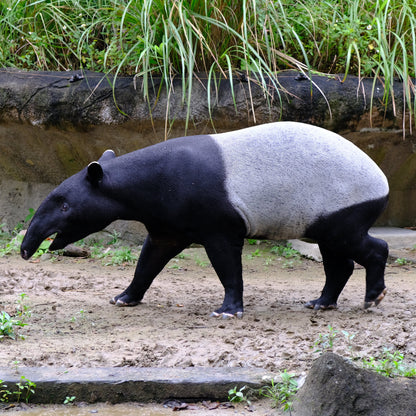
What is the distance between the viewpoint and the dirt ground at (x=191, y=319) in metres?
3.35

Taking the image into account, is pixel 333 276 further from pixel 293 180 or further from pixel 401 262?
pixel 401 262

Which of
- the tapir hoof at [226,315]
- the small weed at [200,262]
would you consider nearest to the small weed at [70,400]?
the tapir hoof at [226,315]

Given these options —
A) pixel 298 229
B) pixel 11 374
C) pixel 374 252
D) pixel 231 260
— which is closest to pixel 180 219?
pixel 231 260

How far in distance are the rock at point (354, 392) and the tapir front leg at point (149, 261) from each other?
6.98 ft

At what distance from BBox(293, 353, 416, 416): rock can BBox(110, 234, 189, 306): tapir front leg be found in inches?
83.7

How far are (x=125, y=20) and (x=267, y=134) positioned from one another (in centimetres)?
304

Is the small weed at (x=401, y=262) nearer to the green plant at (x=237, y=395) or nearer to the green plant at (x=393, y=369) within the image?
the green plant at (x=393, y=369)

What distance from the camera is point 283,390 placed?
111 inches

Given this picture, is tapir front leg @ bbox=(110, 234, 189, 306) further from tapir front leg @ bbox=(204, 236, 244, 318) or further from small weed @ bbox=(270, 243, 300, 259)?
small weed @ bbox=(270, 243, 300, 259)

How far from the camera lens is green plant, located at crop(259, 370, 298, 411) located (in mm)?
2785

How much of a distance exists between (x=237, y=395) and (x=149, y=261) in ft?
6.40

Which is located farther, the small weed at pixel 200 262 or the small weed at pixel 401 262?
the small weed at pixel 200 262

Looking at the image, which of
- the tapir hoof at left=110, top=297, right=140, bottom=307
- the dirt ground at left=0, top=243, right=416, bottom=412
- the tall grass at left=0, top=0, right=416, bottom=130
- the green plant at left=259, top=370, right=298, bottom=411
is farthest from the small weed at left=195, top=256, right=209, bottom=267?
the green plant at left=259, top=370, right=298, bottom=411

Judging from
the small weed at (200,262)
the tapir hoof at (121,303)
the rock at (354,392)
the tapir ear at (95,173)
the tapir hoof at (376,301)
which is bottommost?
the small weed at (200,262)
